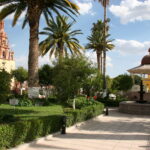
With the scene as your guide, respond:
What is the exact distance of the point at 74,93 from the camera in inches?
784

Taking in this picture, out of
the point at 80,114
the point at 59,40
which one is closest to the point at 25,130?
the point at 80,114

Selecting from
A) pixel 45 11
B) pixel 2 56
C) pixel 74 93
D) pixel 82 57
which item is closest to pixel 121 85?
pixel 82 57

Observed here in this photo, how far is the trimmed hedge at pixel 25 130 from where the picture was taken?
7.91 metres

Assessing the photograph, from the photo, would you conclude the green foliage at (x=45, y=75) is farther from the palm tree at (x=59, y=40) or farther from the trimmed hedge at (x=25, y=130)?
the trimmed hedge at (x=25, y=130)

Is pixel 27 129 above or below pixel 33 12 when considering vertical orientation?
below

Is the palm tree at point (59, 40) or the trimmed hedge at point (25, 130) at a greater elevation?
the palm tree at point (59, 40)

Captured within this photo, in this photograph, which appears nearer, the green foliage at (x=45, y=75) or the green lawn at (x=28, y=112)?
the green lawn at (x=28, y=112)

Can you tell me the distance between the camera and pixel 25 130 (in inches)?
352

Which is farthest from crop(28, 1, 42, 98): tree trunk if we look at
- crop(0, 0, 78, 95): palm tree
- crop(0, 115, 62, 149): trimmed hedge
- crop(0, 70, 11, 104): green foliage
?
crop(0, 70, 11, 104): green foliage

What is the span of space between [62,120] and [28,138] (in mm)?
2867

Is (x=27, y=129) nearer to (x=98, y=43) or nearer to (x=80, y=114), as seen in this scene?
(x=80, y=114)

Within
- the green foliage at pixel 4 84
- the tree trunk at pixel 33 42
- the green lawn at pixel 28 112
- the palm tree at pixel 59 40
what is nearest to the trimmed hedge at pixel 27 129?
the green foliage at pixel 4 84

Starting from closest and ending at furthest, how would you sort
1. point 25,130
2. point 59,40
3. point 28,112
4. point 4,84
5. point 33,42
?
point 25,130
point 4,84
point 28,112
point 33,42
point 59,40

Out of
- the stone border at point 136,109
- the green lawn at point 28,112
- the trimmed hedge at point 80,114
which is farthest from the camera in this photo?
the stone border at point 136,109
